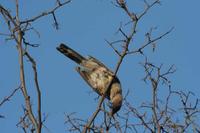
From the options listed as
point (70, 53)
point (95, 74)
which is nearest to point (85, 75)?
point (95, 74)

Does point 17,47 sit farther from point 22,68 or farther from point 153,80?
point 153,80

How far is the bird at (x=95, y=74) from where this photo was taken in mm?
7977

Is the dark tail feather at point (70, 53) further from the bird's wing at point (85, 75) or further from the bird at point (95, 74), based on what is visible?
the bird's wing at point (85, 75)

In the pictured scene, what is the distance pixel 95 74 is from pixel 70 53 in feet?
3.40

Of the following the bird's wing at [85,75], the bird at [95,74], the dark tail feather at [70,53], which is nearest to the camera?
the dark tail feather at [70,53]

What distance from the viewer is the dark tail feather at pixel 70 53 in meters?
7.78

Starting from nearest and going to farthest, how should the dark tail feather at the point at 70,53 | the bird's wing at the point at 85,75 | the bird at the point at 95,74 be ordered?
the dark tail feather at the point at 70,53 < the bird at the point at 95,74 < the bird's wing at the point at 85,75

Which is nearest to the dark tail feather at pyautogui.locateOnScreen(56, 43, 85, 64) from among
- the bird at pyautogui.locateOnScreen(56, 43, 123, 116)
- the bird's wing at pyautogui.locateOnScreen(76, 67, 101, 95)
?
the bird at pyautogui.locateOnScreen(56, 43, 123, 116)

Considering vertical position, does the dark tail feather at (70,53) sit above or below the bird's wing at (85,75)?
below

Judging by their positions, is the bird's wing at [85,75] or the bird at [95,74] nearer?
the bird at [95,74]

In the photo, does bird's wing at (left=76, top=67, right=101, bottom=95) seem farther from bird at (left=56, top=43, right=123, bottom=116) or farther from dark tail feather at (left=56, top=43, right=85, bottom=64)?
dark tail feather at (left=56, top=43, right=85, bottom=64)

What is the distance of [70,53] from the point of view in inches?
320

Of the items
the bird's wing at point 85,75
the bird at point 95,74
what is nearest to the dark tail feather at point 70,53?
the bird at point 95,74

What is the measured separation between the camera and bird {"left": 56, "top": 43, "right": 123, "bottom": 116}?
7977mm
